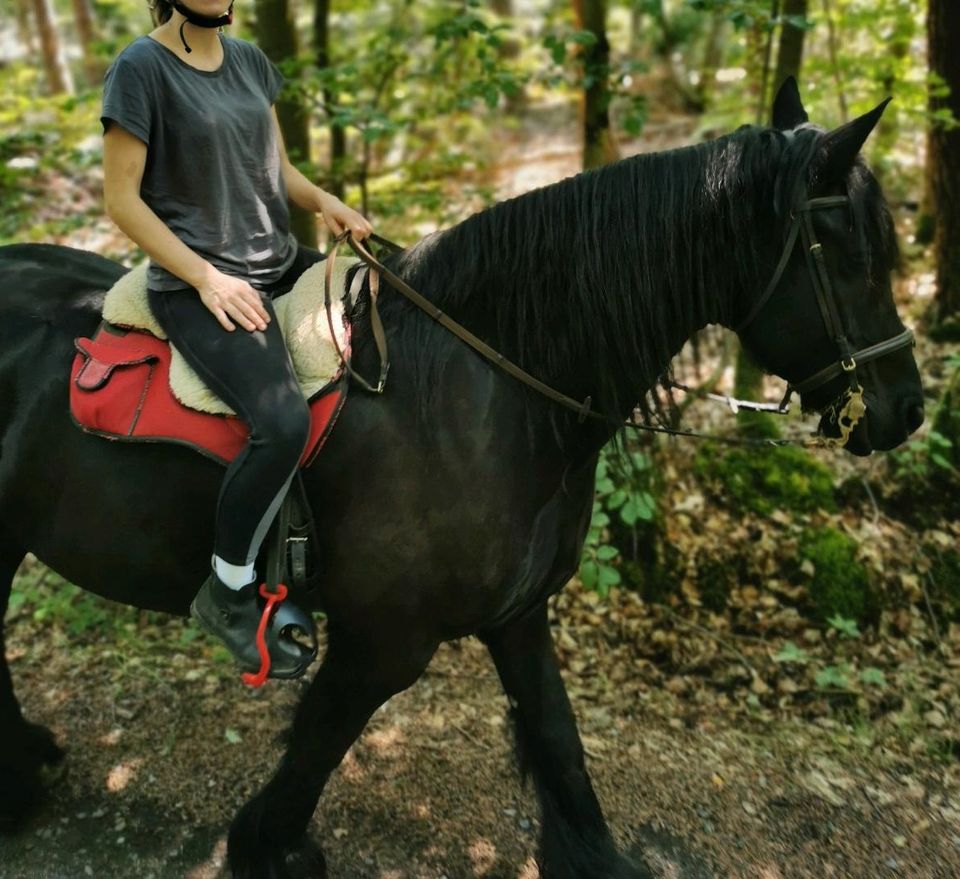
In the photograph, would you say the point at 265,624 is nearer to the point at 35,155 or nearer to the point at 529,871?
the point at 529,871

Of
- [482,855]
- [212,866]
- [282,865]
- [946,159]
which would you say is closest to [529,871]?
[482,855]

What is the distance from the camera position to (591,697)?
448 centimetres

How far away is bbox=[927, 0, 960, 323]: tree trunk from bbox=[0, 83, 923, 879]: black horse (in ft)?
12.8

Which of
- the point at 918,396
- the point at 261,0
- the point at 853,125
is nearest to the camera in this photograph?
the point at 853,125

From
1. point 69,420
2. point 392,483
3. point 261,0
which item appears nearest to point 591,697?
point 392,483

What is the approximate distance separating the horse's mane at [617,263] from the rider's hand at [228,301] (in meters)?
0.45

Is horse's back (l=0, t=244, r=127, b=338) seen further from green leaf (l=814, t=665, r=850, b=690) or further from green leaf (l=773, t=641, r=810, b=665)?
green leaf (l=814, t=665, r=850, b=690)

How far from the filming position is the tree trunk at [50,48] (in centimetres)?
1291

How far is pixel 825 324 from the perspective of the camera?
94.3 inches

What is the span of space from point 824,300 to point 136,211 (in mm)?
2000

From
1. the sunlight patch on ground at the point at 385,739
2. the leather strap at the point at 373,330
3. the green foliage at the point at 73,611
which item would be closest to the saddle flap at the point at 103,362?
the leather strap at the point at 373,330

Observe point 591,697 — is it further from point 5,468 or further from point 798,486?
point 5,468

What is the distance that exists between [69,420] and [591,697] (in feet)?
9.62

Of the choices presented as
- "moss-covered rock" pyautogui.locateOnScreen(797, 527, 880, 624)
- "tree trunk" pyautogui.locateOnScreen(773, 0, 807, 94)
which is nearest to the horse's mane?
"moss-covered rock" pyautogui.locateOnScreen(797, 527, 880, 624)
